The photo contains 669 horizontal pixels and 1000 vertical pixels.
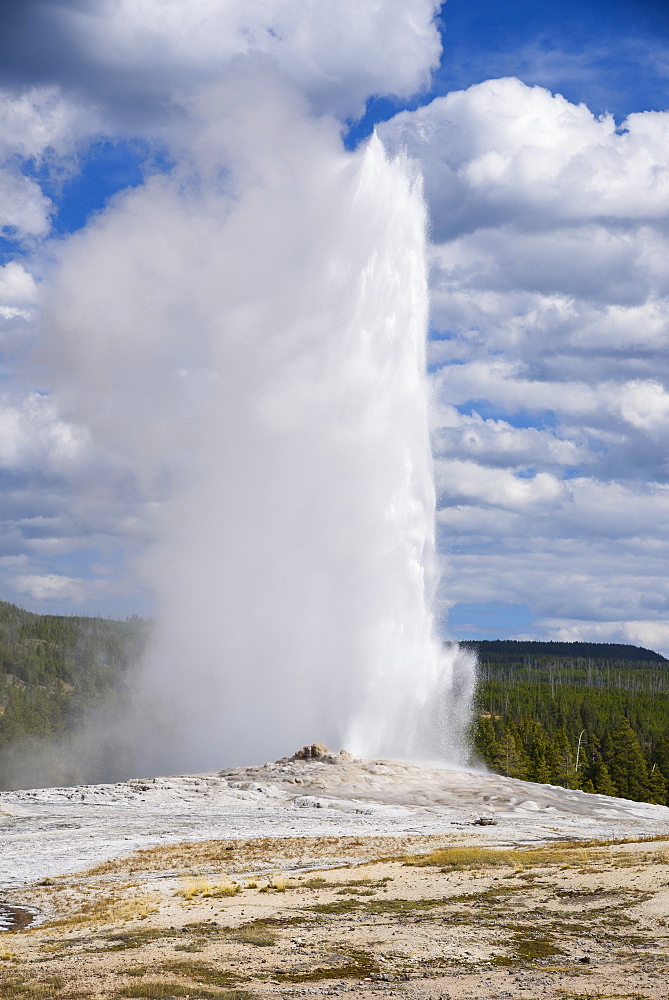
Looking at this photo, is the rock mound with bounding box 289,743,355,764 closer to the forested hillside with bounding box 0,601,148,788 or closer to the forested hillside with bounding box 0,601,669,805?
the forested hillside with bounding box 0,601,669,805

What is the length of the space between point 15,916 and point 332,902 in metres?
8.69

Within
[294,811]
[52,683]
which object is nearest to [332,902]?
[294,811]

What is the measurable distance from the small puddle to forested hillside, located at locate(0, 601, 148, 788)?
85211 millimetres

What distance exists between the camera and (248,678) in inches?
3132

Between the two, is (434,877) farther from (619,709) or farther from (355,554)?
(619,709)

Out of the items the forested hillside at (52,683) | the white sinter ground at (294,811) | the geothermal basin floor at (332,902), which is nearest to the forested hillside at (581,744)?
the white sinter ground at (294,811)

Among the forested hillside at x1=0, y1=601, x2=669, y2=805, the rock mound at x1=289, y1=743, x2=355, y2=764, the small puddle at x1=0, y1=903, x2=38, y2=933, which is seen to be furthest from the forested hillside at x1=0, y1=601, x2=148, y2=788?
the small puddle at x1=0, y1=903, x2=38, y2=933

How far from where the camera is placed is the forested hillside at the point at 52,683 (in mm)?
118625

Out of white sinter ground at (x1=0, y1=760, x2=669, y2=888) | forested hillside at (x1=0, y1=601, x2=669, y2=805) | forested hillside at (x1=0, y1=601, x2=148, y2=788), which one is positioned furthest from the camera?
forested hillside at (x1=0, y1=601, x2=148, y2=788)

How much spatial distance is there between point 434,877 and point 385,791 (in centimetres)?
2817

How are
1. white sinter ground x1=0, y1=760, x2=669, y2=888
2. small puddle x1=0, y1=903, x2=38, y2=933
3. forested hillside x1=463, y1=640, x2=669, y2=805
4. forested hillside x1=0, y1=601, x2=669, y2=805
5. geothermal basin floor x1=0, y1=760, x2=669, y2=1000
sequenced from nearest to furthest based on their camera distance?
geothermal basin floor x1=0, y1=760, x2=669, y2=1000 → small puddle x1=0, y1=903, x2=38, y2=933 → white sinter ground x1=0, y1=760, x2=669, y2=888 → forested hillside x1=463, y1=640, x2=669, y2=805 → forested hillside x1=0, y1=601, x2=669, y2=805

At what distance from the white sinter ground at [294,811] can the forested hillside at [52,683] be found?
2359 inches

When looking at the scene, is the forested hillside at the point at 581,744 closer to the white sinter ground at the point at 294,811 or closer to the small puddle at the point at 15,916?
the white sinter ground at the point at 294,811

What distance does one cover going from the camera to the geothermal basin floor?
623 inches
